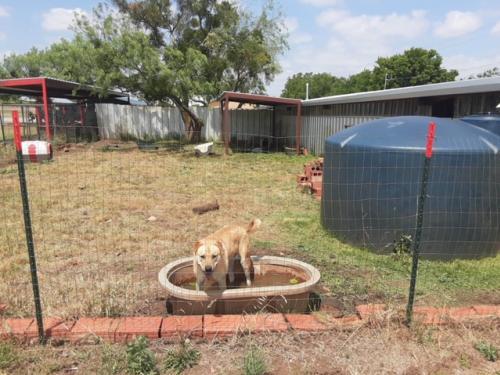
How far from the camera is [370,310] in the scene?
3.15 m

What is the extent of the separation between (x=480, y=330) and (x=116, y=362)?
2857mm

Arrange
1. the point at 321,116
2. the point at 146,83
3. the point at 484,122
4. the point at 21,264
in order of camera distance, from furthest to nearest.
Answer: the point at 146,83 < the point at 321,116 < the point at 484,122 < the point at 21,264

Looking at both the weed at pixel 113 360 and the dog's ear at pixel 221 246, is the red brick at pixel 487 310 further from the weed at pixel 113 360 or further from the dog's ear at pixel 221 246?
the weed at pixel 113 360

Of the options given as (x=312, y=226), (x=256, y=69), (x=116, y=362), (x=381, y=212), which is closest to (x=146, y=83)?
(x=256, y=69)

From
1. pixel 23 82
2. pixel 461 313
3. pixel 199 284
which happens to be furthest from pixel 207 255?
pixel 23 82

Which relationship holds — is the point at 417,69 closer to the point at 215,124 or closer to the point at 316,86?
the point at 316,86

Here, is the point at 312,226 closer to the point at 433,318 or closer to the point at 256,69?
the point at 433,318

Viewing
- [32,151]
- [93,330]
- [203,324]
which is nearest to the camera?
[93,330]

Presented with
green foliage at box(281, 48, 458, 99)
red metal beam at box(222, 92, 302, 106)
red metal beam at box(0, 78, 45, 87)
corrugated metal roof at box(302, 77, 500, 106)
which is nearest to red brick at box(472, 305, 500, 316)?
corrugated metal roof at box(302, 77, 500, 106)

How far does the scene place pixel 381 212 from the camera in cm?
473

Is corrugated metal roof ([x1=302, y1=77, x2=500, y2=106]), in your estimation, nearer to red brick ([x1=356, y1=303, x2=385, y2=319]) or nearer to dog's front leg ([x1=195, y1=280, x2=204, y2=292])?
red brick ([x1=356, y1=303, x2=385, y2=319])

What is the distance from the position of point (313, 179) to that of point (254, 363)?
6316 mm

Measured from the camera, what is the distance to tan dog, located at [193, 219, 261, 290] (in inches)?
127

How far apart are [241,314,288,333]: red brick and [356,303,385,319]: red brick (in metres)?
0.67
